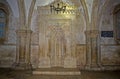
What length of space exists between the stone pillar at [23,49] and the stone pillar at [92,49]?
2790 millimetres

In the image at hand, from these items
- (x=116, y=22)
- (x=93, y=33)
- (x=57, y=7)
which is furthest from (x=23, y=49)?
(x=116, y=22)

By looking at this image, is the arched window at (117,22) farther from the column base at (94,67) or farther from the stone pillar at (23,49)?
the stone pillar at (23,49)

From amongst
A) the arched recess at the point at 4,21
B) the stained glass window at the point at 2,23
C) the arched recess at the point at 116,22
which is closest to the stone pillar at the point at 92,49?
the arched recess at the point at 116,22

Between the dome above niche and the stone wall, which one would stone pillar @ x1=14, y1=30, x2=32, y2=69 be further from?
the stone wall

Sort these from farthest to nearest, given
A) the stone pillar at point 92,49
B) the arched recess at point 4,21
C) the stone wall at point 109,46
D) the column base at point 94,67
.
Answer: the arched recess at point 4,21 < the stone wall at point 109,46 < the stone pillar at point 92,49 < the column base at point 94,67

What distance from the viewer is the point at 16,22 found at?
7.62 meters

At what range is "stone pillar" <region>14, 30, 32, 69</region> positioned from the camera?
282 inches

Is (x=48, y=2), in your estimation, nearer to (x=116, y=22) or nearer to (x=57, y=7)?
(x=57, y=7)

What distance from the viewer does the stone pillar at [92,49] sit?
712 cm

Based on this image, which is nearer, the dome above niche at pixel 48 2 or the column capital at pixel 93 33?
the column capital at pixel 93 33

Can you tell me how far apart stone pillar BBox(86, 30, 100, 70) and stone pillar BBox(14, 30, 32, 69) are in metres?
2.79

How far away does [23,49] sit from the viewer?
721 cm

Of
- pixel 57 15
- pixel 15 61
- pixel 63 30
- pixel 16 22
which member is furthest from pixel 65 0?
pixel 15 61

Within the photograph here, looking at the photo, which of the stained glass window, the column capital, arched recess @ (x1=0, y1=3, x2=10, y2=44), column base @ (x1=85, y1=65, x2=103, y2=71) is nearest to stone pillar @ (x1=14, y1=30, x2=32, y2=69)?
arched recess @ (x1=0, y1=3, x2=10, y2=44)
